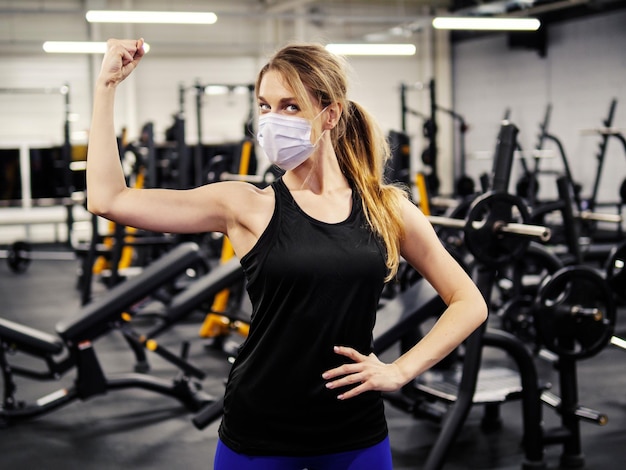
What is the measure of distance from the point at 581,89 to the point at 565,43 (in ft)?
2.35

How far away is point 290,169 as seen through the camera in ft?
4.37

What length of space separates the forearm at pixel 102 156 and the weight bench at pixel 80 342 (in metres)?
2.58

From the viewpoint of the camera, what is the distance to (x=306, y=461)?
1232 millimetres

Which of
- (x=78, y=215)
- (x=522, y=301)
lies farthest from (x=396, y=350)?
(x=78, y=215)

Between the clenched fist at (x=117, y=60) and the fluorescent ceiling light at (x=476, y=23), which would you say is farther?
the fluorescent ceiling light at (x=476, y=23)

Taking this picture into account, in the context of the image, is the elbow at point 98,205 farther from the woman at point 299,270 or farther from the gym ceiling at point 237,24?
the gym ceiling at point 237,24

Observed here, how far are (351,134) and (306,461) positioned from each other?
22.2 inches

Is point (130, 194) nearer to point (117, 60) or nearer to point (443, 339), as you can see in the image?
point (117, 60)

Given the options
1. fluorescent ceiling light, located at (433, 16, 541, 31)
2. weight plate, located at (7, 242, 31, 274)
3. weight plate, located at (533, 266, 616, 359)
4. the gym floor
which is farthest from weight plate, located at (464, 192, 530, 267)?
weight plate, located at (7, 242, 31, 274)

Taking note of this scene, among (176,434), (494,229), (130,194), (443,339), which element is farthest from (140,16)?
(443,339)

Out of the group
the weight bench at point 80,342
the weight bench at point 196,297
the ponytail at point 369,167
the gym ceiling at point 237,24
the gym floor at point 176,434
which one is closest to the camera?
the ponytail at point 369,167

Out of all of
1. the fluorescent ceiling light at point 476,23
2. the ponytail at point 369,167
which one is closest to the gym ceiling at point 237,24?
the fluorescent ceiling light at point 476,23

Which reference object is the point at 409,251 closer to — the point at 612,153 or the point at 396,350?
the point at 396,350

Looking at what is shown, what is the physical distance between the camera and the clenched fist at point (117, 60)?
118cm
